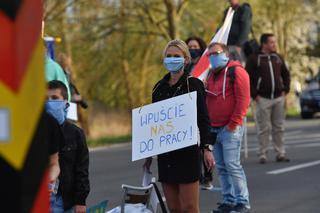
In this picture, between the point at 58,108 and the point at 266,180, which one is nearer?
the point at 58,108

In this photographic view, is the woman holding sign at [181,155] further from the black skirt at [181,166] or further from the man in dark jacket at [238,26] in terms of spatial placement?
the man in dark jacket at [238,26]

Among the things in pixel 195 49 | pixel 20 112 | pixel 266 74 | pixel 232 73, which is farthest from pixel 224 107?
pixel 20 112

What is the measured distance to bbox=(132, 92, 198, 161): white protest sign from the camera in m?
6.04

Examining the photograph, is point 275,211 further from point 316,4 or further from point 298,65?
point 298,65

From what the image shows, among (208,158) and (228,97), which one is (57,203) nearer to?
(208,158)

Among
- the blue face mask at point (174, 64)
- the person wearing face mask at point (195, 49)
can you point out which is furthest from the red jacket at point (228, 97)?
the person wearing face mask at point (195, 49)

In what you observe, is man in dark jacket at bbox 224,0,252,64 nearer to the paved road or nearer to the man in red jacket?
the paved road

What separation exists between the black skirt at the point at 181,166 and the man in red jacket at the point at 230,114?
201 cm

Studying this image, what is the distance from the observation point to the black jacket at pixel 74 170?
200 inches

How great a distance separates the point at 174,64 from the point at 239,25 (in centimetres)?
629

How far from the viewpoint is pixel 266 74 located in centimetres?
1262

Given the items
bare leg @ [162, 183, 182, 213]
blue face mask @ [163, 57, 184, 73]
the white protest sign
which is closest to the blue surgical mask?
the white protest sign

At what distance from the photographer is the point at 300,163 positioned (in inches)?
500

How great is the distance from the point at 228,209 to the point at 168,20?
23.6 metres
